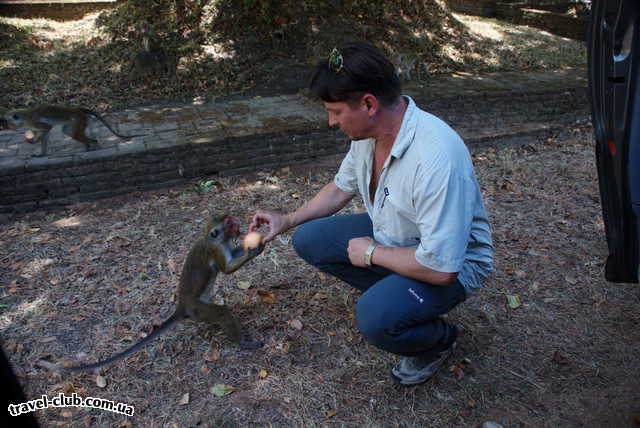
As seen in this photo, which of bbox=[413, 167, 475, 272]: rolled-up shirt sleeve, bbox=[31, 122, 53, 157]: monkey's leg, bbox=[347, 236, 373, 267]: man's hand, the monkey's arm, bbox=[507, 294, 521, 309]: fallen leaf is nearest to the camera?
bbox=[413, 167, 475, 272]: rolled-up shirt sleeve

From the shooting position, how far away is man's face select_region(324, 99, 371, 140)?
1.99 m

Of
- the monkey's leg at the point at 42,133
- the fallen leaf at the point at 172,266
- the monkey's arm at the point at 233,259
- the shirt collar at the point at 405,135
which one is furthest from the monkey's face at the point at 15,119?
the shirt collar at the point at 405,135

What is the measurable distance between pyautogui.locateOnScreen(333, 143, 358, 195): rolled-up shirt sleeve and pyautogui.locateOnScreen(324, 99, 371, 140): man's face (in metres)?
0.46

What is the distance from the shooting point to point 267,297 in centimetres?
319

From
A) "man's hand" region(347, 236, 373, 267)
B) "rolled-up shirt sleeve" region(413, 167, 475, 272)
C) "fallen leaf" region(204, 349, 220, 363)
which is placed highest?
"rolled-up shirt sleeve" region(413, 167, 475, 272)

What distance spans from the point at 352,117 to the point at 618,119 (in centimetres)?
113

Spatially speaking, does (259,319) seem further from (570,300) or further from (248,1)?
(248,1)

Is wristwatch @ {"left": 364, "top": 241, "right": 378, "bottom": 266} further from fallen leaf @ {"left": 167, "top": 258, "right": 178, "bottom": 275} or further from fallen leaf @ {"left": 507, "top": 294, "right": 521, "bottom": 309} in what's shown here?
fallen leaf @ {"left": 167, "top": 258, "right": 178, "bottom": 275}

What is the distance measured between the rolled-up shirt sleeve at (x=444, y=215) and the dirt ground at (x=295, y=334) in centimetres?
91

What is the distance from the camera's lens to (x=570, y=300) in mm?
3109

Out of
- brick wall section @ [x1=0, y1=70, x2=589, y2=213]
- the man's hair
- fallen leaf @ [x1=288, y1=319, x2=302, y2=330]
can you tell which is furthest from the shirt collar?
brick wall section @ [x1=0, y1=70, x2=589, y2=213]

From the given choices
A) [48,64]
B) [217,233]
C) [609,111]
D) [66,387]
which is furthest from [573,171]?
[48,64]

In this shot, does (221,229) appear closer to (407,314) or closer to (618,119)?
(407,314)

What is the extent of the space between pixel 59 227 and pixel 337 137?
2980mm
